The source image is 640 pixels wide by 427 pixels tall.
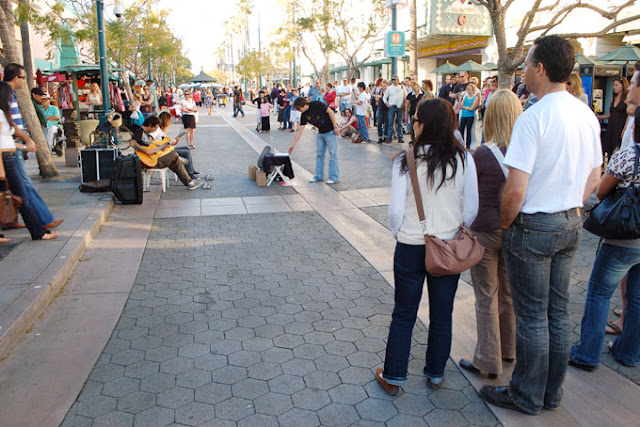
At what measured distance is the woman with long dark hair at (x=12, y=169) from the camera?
18.4 feet

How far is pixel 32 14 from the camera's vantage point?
430 inches

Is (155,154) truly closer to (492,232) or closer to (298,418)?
(298,418)

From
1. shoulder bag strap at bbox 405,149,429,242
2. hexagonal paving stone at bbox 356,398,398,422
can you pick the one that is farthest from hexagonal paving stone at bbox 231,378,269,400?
shoulder bag strap at bbox 405,149,429,242

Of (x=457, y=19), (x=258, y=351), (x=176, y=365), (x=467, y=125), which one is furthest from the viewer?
(x=457, y=19)

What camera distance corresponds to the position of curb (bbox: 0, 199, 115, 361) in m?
3.98

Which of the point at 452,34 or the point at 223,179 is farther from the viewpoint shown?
the point at 452,34

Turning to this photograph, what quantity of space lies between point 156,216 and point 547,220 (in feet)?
21.1

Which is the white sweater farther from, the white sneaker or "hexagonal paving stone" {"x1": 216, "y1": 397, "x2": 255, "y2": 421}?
the white sneaker

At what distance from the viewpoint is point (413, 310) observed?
3.13 metres

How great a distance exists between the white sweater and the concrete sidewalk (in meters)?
2.94

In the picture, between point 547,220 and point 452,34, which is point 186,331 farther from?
point 452,34

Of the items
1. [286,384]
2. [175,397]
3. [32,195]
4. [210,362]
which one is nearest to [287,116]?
[32,195]

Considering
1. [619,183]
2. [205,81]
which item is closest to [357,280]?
[619,183]

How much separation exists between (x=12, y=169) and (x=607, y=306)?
5.88 m
